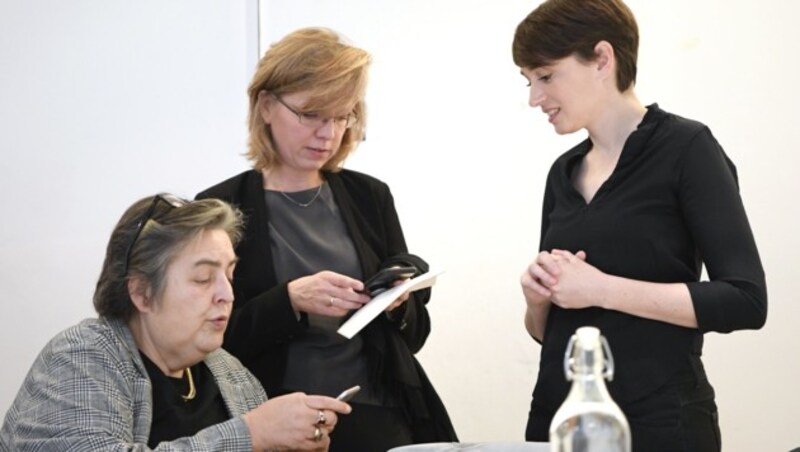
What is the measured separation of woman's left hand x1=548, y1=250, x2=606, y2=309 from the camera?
7.31ft

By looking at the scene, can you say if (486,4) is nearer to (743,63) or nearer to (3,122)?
(743,63)

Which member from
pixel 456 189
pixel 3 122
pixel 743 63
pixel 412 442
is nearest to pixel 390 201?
pixel 412 442

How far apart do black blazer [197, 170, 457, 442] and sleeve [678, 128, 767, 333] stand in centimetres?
69

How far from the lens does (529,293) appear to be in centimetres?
237

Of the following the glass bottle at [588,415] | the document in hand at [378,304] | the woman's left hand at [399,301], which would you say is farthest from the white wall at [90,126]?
the glass bottle at [588,415]

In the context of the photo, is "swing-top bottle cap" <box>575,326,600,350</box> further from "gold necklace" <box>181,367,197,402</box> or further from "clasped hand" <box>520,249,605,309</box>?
"gold necklace" <box>181,367,197,402</box>

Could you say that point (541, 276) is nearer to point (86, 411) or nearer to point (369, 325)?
point (369, 325)

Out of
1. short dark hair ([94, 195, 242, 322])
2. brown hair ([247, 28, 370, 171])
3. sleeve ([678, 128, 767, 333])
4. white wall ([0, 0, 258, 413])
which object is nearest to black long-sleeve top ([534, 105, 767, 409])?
sleeve ([678, 128, 767, 333])

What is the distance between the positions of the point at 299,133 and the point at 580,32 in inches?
27.6

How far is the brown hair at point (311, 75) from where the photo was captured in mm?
2678

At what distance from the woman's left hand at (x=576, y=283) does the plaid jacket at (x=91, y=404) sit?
63cm

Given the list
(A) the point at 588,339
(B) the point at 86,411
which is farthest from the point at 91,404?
(A) the point at 588,339

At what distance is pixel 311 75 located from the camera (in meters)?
2.68

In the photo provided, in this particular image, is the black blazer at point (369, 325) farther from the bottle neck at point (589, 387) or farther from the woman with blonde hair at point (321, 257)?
the bottle neck at point (589, 387)
